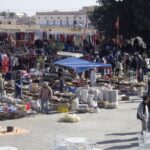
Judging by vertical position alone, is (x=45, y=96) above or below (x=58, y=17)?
below

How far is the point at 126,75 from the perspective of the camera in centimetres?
3384

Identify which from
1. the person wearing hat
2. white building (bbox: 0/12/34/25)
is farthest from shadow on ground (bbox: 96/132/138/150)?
white building (bbox: 0/12/34/25)

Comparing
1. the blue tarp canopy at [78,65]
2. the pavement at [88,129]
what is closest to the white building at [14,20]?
the blue tarp canopy at [78,65]

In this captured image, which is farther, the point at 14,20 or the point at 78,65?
the point at 14,20

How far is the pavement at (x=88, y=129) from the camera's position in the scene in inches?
677

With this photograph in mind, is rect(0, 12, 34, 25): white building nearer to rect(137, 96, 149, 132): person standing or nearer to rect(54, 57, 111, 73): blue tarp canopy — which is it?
rect(54, 57, 111, 73): blue tarp canopy

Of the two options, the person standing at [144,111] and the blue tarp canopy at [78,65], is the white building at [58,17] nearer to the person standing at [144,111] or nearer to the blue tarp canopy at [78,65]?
the blue tarp canopy at [78,65]

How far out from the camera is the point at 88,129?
1973 centimetres

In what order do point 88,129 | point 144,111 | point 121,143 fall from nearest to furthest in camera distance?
point 121,143, point 144,111, point 88,129

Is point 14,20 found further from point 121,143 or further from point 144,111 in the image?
point 121,143

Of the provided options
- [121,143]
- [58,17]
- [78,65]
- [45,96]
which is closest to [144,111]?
[121,143]

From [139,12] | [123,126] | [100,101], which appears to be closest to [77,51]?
[139,12]

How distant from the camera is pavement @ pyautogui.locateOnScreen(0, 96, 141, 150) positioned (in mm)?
17203

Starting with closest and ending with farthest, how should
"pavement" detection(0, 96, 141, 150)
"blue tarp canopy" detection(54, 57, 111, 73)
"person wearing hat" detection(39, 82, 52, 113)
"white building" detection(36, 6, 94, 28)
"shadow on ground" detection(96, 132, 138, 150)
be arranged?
"shadow on ground" detection(96, 132, 138, 150)
"pavement" detection(0, 96, 141, 150)
"person wearing hat" detection(39, 82, 52, 113)
"blue tarp canopy" detection(54, 57, 111, 73)
"white building" detection(36, 6, 94, 28)
